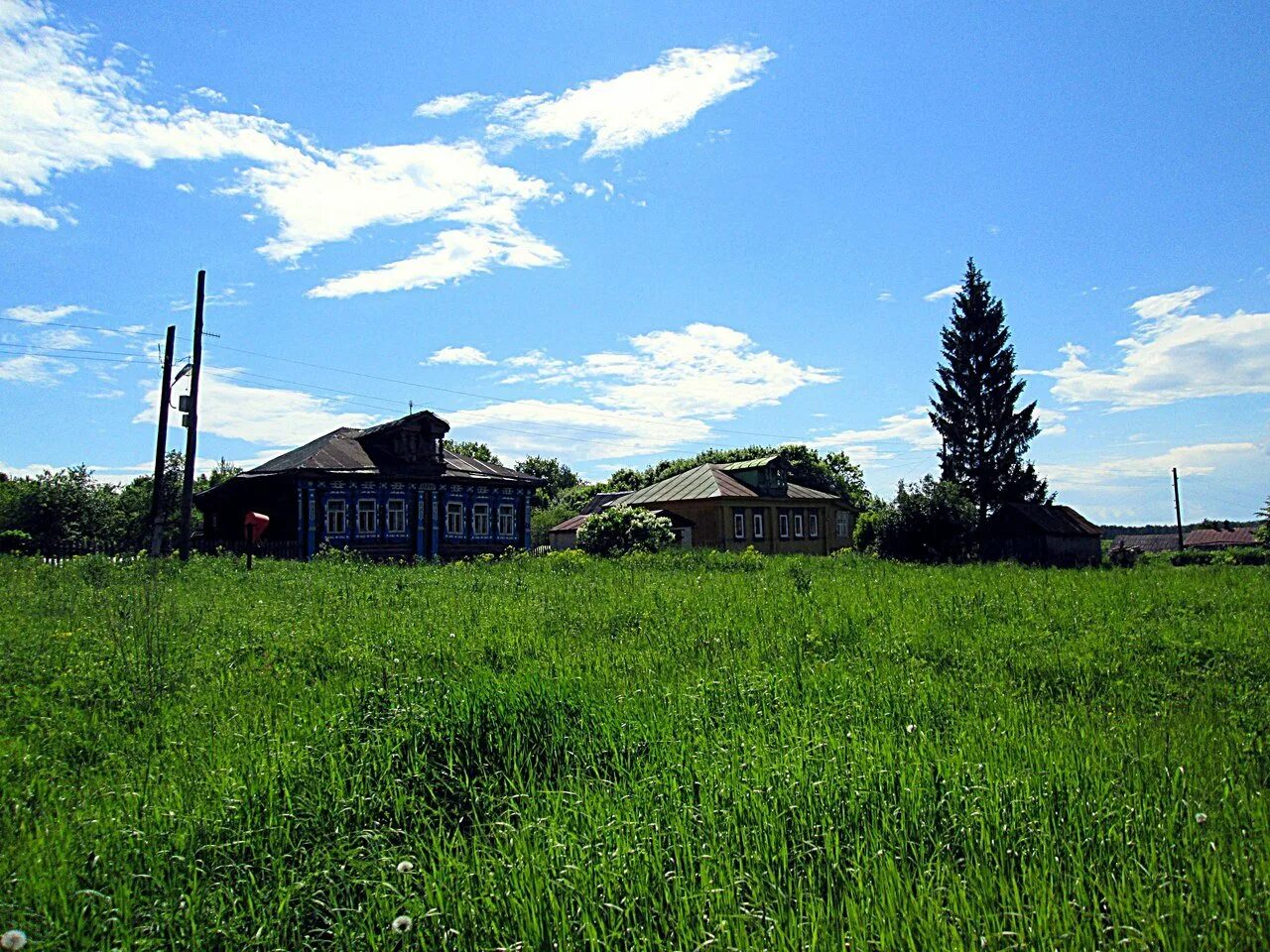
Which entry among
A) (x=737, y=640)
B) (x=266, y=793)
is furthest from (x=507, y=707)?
(x=737, y=640)

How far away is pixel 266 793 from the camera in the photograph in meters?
4.82

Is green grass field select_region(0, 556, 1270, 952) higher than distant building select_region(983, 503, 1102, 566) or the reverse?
the reverse

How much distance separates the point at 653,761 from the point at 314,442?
3444 cm

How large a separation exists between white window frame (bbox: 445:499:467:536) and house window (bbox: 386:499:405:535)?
2209 mm

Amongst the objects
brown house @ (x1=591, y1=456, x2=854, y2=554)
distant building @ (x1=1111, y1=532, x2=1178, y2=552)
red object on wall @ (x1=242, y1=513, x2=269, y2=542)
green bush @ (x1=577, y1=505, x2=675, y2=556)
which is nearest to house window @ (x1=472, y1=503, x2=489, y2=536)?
green bush @ (x1=577, y1=505, x2=675, y2=556)

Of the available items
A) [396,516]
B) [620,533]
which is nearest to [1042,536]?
[620,533]

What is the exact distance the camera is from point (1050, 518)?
42.1 m

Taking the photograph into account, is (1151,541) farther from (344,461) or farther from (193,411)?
(193,411)

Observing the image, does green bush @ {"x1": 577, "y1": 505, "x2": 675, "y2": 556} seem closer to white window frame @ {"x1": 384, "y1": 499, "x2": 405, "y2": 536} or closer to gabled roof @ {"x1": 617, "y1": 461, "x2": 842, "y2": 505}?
white window frame @ {"x1": 384, "y1": 499, "x2": 405, "y2": 536}

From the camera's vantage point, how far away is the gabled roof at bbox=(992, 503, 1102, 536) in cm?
4153

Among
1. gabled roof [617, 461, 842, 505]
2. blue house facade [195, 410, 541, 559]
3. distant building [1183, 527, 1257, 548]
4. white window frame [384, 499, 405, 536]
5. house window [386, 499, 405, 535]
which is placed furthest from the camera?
distant building [1183, 527, 1257, 548]

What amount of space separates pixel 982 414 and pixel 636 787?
46.6m

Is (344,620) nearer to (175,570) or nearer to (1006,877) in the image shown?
(1006,877)

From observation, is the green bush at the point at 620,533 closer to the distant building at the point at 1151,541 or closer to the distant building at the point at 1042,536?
the distant building at the point at 1042,536
